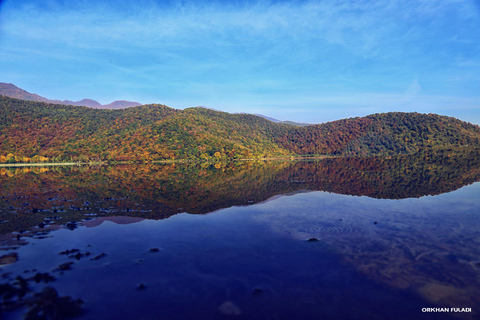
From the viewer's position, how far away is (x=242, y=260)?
43.3 ft

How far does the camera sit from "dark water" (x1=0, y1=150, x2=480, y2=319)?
30.1ft

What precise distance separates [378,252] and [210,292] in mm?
9311

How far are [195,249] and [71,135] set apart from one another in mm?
204415

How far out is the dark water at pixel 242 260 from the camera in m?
9.17

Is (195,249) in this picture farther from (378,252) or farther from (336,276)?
(378,252)

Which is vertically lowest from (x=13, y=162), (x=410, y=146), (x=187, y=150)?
(x=13, y=162)

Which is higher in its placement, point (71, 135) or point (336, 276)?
point (71, 135)

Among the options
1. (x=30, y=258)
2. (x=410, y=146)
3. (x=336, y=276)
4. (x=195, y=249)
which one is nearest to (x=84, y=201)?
(x=30, y=258)

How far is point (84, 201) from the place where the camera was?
28891 mm

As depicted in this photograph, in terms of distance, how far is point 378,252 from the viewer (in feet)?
45.9

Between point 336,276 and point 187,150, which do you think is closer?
point 336,276

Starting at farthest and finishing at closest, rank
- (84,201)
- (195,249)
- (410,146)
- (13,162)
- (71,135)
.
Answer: (410,146)
(71,135)
(13,162)
(84,201)
(195,249)

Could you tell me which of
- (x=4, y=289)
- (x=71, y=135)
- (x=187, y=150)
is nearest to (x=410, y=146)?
(x=187, y=150)

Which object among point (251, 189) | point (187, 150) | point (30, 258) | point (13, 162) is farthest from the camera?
point (187, 150)
